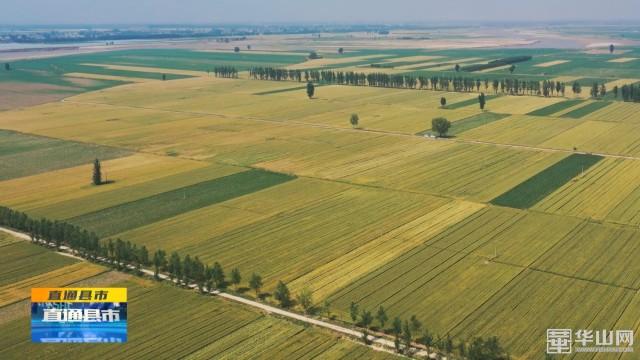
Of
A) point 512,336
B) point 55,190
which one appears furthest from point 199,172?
point 512,336

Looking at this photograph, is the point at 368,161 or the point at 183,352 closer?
the point at 183,352

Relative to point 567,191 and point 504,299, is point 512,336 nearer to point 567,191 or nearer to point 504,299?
point 504,299

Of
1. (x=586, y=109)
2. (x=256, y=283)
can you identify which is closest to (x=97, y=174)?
(x=256, y=283)

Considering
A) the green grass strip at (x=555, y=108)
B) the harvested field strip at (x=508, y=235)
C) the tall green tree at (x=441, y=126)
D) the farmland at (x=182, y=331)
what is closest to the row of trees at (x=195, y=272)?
the farmland at (x=182, y=331)

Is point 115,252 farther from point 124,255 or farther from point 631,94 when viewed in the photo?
point 631,94

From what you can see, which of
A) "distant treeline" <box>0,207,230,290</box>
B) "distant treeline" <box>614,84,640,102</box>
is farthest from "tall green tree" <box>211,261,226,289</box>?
"distant treeline" <box>614,84,640,102</box>

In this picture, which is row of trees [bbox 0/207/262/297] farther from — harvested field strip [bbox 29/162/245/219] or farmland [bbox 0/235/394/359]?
harvested field strip [bbox 29/162/245/219]
